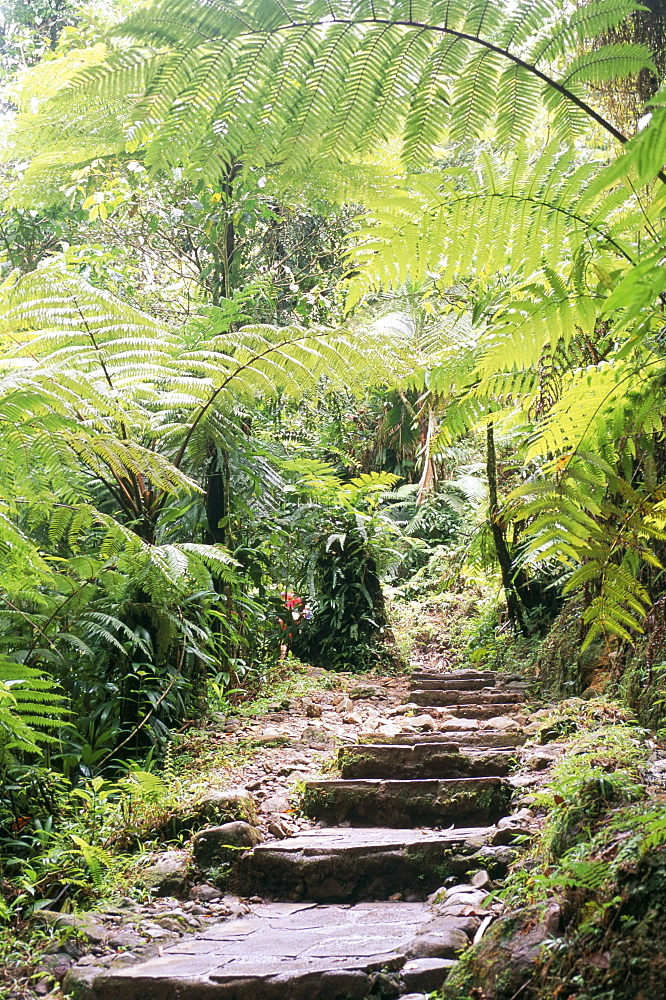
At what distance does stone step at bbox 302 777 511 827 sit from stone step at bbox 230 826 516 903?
4.2 inches

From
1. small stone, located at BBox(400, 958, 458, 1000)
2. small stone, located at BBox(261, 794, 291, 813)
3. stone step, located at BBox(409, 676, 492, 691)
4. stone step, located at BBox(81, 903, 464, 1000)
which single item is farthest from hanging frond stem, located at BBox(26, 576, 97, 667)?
stone step, located at BBox(409, 676, 492, 691)

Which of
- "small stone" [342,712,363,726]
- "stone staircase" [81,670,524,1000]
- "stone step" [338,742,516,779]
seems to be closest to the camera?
"stone staircase" [81,670,524,1000]

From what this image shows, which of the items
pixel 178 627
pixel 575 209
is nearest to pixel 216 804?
pixel 178 627

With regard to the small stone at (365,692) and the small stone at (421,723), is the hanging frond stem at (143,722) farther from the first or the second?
the small stone at (365,692)

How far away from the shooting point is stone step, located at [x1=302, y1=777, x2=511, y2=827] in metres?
2.83

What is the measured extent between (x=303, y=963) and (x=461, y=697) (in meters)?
2.97

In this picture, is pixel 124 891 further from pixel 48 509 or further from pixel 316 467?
pixel 316 467

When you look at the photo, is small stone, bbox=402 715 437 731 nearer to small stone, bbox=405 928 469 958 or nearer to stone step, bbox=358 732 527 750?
stone step, bbox=358 732 527 750

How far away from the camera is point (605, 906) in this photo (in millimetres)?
1592

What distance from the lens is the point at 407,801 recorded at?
9.79 feet

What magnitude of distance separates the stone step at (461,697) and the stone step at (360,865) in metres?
1.87

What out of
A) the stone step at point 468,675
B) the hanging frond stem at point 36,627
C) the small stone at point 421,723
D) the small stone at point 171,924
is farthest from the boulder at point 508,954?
the stone step at point 468,675

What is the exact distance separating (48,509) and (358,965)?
199cm

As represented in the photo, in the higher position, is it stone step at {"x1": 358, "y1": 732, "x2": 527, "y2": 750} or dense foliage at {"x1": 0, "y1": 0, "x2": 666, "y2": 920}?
dense foliage at {"x1": 0, "y1": 0, "x2": 666, "y2": 920}
